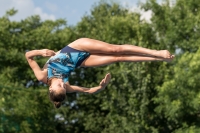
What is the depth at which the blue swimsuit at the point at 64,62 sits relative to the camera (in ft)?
24.6

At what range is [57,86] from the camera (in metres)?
7.24

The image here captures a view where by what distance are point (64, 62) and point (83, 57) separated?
0.95 ft

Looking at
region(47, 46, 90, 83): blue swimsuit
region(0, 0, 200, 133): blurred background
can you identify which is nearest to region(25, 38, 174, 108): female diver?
region(47, 46, 90, 83): blue swimsuit

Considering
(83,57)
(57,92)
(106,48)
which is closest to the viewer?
(57,92)

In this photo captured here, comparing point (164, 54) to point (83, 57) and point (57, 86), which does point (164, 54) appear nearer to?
point (83, 57)

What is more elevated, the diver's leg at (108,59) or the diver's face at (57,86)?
the diver's leg at (108,59)

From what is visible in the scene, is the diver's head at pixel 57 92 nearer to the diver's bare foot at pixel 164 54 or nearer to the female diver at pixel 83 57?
the female diver at pixel 83 57

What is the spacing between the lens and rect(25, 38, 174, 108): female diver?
24.2 ft

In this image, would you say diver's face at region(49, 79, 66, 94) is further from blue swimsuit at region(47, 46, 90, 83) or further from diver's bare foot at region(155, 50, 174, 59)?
diver's bare foot at region(155, 50, 174, 59)

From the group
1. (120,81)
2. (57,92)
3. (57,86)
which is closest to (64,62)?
(57,86)

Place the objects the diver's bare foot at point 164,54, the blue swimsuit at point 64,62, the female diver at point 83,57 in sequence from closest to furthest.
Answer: the diver's bare foot at point 164,54, the female diver at point 83,57, the blue swimsuit at point 64,62

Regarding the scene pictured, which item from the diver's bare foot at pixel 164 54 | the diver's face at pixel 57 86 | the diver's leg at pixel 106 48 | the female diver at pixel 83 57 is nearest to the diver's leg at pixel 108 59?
the female diver at pixel 83 57

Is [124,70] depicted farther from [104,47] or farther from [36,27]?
[104,47]

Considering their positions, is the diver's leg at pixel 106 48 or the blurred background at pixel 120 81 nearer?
the diver's leg at pixel 106 48
